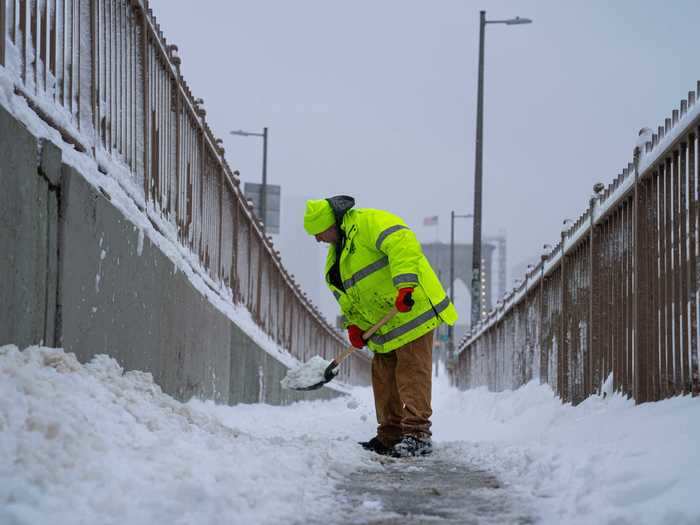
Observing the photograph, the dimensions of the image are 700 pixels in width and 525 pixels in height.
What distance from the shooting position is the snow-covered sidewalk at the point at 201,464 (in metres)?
3.00

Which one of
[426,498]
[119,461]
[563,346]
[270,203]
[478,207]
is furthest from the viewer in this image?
[270,203]

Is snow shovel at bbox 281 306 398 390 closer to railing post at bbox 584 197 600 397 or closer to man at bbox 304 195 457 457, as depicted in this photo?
man at bbox 304 195 457 457

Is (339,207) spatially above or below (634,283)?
above

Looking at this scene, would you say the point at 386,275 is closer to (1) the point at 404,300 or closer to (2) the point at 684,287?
(1) the point at 404,300

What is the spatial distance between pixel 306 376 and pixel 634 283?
2.65 metres

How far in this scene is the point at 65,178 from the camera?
4285 mm

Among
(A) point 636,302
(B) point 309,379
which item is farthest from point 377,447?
(A) point 636,302

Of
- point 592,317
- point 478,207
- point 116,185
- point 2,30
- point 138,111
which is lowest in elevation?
point 592,317

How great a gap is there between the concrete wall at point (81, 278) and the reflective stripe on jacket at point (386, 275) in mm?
1123

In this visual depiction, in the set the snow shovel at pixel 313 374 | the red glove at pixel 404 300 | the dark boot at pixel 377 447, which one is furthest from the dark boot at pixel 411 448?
the snow shovel at pixel 313 374

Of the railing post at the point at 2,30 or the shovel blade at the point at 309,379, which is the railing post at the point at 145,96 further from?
the railing post at the point at 2,30

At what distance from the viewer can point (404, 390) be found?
21.2ft

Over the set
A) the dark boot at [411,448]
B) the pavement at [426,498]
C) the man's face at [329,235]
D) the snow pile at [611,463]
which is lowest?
the dark boot at [411,448]

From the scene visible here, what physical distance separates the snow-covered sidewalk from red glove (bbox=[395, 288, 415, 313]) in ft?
3.35
